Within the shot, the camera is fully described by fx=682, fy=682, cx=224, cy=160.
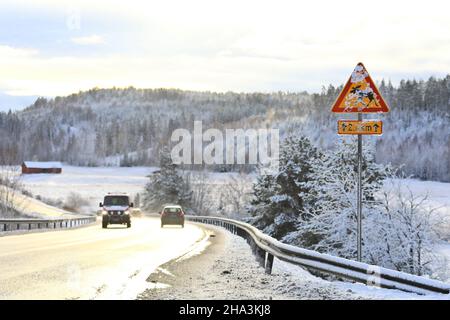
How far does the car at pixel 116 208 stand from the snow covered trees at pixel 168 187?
55661 mm

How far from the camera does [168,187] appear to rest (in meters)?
99.9

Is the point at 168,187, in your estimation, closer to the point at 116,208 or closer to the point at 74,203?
the point at 74,203

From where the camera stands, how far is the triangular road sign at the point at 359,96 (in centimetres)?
1301

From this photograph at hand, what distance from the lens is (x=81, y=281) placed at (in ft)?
40.8

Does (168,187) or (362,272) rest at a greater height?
(362,272)

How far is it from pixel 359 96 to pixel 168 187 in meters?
87.7

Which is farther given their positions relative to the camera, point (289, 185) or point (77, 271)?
point (289, 185)

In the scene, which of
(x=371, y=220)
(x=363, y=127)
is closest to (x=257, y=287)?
(x=363, y=127)

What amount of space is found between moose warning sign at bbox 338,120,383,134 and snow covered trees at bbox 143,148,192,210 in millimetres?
87019

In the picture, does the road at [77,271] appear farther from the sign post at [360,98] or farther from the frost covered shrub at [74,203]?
the frost covered shrub at [74,203]
